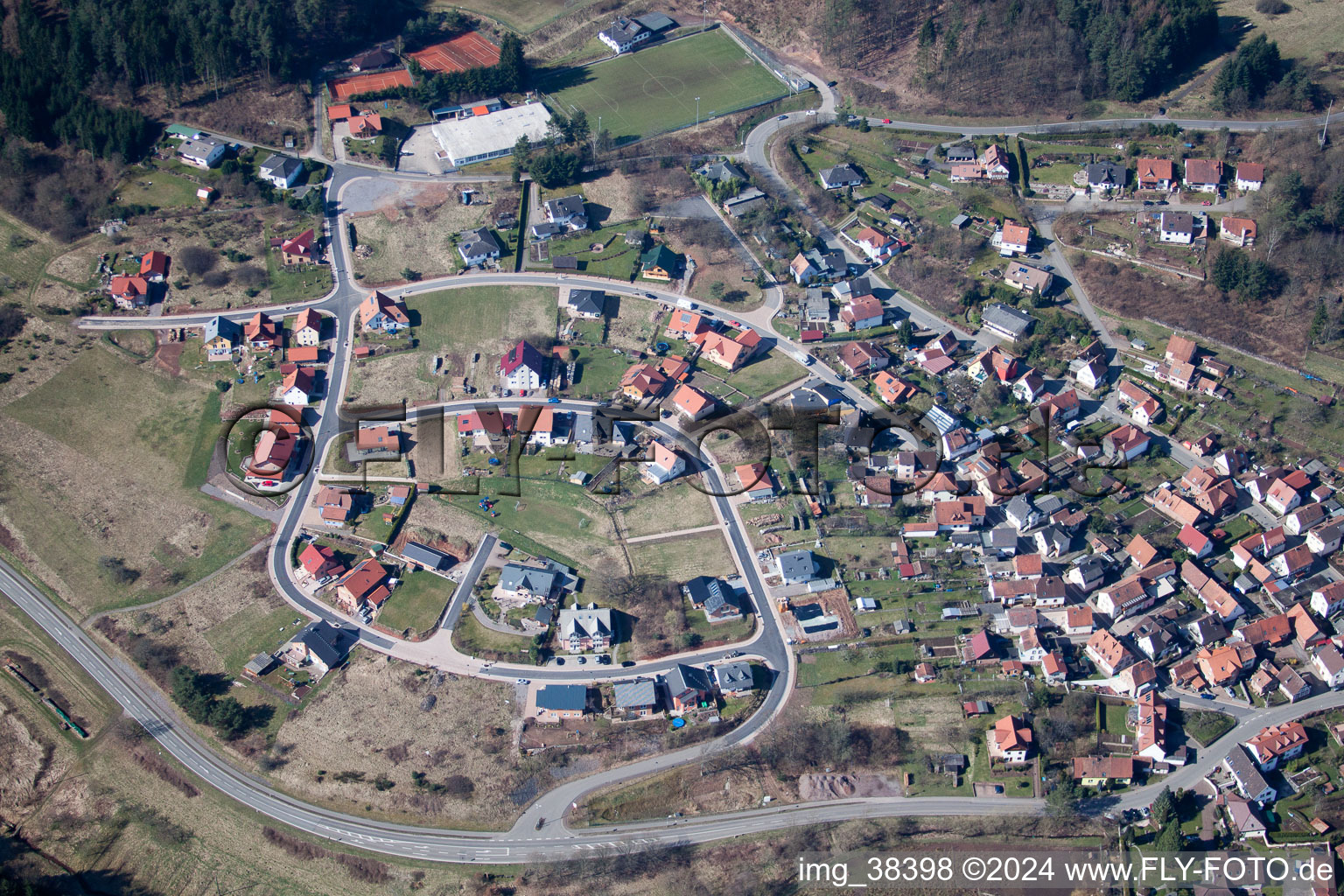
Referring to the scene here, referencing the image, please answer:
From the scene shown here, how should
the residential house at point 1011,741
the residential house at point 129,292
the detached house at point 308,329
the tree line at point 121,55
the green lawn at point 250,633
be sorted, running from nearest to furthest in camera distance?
the residential house at point 1011,741
the green lawn at point 250,633
the detached house at point 308,329
the residential house at point 129,292
the tree line at point 121,55

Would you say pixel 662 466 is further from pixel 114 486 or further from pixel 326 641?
pixel 114 486

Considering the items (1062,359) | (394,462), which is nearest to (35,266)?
(394,462)

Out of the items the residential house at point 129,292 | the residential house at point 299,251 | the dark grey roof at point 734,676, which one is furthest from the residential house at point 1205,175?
the residential house at point 129,292

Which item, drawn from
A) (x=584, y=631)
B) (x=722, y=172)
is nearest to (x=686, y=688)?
(x=584, y=631)

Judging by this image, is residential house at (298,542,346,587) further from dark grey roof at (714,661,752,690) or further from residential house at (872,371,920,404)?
residential house at (872,371,920,404)

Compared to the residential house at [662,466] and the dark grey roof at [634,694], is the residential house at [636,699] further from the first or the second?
the residential house at [662,466]

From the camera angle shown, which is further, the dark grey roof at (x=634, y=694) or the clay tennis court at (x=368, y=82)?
the clay tennis court at (x=368, y=82)
